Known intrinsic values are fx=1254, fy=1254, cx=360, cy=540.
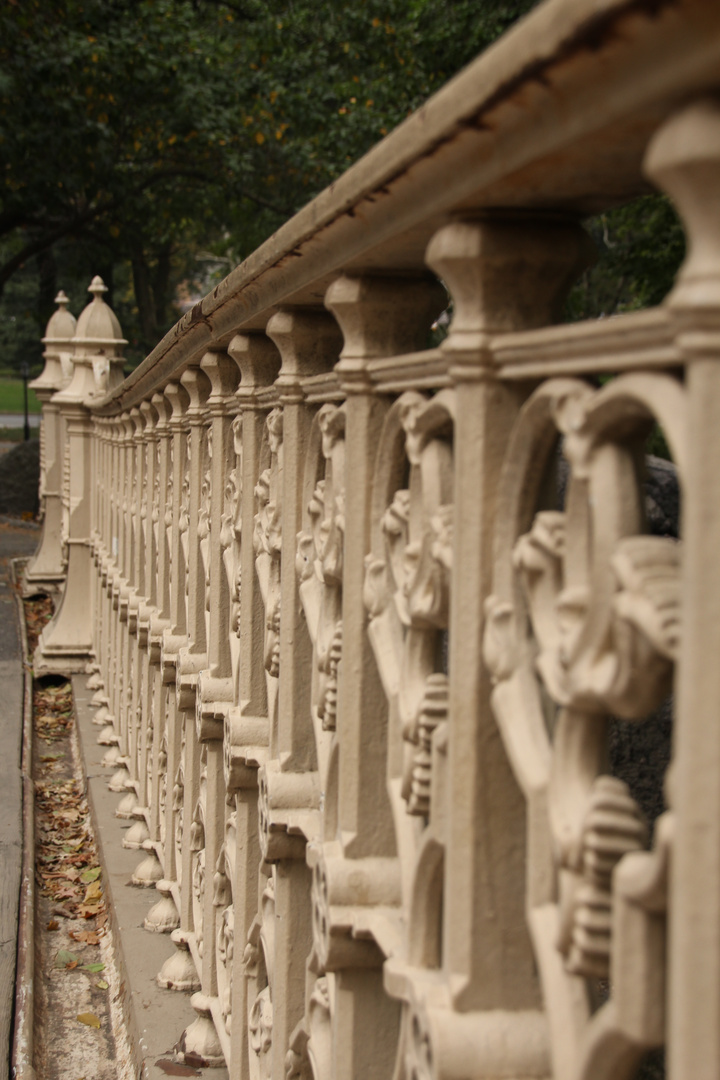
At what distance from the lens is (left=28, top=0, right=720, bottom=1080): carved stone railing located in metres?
0.86

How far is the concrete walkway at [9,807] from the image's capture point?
3.81 metres

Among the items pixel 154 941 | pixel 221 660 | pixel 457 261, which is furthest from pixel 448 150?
pixel 154 941

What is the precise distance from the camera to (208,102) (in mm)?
17219

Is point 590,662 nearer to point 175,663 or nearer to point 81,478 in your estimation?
point 175,663

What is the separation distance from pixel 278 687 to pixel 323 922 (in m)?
0.71

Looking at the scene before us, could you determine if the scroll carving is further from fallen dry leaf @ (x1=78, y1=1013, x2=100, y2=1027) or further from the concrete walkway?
fallen dry leaf @ (x1=78, y1=1013, x2=100, y2=1027)

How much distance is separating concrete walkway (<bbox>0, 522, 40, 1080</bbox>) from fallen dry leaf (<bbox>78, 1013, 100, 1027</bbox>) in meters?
0.28

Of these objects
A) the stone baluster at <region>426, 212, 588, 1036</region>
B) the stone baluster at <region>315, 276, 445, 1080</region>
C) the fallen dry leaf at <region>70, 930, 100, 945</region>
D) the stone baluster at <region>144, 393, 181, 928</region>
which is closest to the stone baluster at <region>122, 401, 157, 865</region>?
the stone baluster at <region>144, 393, 181, 928</region>

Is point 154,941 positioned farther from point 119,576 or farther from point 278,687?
point 119,576

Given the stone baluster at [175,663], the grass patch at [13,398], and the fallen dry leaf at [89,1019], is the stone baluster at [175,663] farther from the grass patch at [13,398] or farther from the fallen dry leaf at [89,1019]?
the grass patch at [13,398]

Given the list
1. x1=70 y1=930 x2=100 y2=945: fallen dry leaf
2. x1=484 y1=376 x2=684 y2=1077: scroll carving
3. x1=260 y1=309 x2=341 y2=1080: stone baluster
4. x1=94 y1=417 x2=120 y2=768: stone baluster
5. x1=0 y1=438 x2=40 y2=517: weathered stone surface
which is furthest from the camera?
x1=0 y1=438 x2=40 y2=517: weathered stone surface

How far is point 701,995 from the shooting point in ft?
2.84

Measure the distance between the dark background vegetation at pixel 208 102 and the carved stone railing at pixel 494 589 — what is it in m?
12.2

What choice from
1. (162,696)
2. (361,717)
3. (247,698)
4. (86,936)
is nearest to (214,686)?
(247,698)
